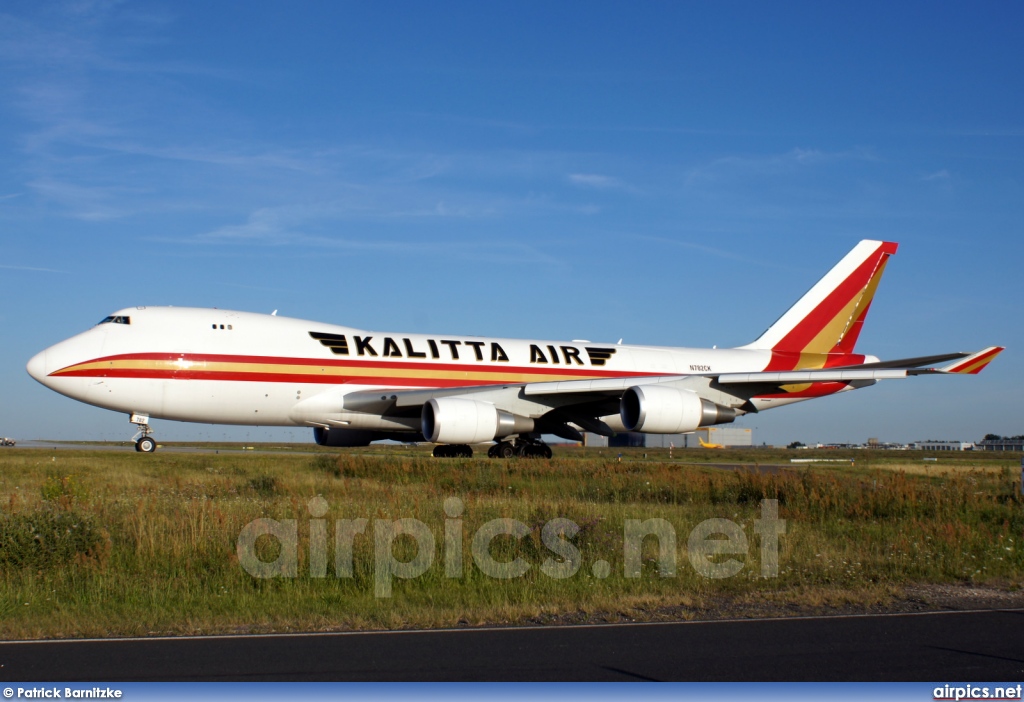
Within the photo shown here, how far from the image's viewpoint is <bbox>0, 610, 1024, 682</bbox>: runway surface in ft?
19.2

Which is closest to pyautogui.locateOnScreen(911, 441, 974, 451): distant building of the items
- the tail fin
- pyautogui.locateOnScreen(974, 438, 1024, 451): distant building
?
pyautogui.locateOnScreen(974, 438, 1024, 451): distant building

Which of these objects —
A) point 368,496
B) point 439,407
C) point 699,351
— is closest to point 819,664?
point 368,496

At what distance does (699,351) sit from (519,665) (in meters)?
28.8

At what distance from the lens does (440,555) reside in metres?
10.7

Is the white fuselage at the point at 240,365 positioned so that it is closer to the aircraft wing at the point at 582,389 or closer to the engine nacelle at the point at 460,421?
the aircraft wing at the point at 582,389

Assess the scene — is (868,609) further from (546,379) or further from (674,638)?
(546,379)

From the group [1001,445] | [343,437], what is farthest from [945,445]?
[343,437]

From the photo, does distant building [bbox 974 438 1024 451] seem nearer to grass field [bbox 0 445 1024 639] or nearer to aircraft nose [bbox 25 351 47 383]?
grass field [bbox 0 445 1024 639]

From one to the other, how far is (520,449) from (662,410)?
18.0 ft

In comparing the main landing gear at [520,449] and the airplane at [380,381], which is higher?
the airplane at [380,381]

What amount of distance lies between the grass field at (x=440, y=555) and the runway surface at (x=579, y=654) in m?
0.72

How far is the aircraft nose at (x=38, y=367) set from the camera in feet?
80.9

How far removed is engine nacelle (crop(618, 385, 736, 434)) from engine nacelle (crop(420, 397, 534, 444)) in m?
3.66

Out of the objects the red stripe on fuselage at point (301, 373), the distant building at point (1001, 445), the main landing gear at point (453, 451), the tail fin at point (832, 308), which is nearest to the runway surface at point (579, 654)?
the red stripe on fuselage at point (301, 373)
